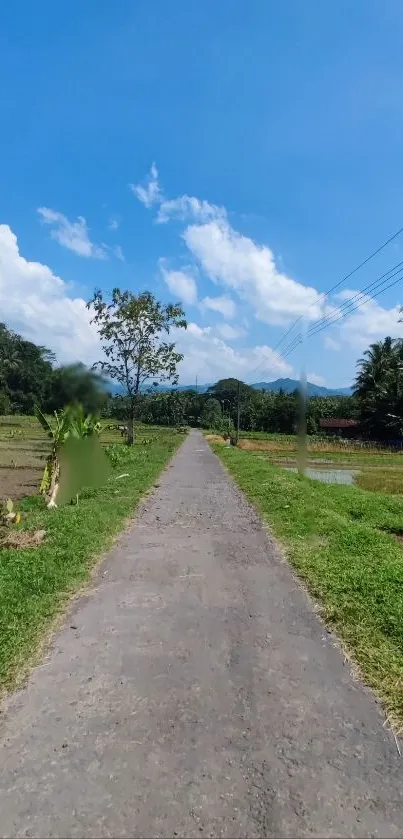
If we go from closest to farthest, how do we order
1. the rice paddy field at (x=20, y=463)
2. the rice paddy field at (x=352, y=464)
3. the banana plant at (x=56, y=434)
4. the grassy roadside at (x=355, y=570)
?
the grassy roadside at (x=355, y=570) < the banana plant at (x=56, y=434) < the rice paddy field at (x=20, y=463) < the rice paddy field at (x=352, y=464)

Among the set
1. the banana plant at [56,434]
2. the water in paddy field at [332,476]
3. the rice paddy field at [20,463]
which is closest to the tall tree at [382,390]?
the water in paddy field at [332,476]

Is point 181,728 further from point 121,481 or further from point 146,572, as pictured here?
point 121,481

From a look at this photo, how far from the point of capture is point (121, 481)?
51.9ft

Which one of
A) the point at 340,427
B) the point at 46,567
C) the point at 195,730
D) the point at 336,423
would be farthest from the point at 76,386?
the point at 336,423

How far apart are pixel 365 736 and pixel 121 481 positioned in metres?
13.0

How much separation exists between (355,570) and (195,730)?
13.1 ft

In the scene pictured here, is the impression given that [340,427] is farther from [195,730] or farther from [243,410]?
[195,730]

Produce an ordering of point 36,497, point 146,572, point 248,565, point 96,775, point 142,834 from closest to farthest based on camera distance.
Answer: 1. point 142,834
2. point 96,775
3. point 146,572
4. point 248,565
5. point 36,497

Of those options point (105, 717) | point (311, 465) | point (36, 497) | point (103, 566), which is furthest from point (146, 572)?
point (311, 465)

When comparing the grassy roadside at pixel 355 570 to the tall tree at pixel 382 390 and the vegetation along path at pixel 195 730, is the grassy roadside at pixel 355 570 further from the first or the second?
the tall tree at pixel 382 390

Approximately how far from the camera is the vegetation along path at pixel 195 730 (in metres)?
2.54

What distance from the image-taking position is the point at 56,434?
12164 millimetres

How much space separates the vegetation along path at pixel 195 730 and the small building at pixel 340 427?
6560 cm

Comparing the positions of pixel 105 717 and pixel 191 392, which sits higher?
pixel 191 392
